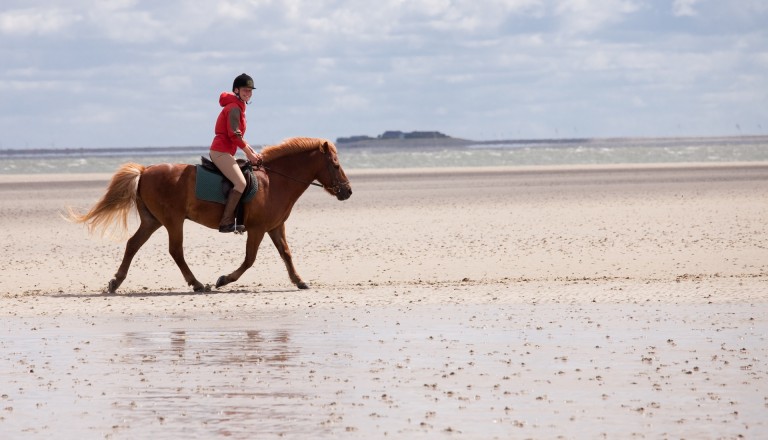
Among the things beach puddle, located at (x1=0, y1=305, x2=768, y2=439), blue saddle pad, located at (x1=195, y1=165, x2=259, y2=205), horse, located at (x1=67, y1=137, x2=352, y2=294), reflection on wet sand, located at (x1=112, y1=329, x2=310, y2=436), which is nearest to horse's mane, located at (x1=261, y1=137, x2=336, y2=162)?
horse, located at (x1=67, y1=137, x2=352, y2=294)

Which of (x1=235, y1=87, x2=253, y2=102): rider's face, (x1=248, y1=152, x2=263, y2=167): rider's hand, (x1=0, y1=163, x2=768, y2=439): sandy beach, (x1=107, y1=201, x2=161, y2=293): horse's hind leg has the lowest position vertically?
(x1=0, y1=163, x2=768, y2=439): sandy beach

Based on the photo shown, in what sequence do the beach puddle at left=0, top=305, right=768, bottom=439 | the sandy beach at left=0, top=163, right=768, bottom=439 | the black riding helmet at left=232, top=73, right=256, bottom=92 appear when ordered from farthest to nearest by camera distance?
the black riding helmet at left=232, top=73, right=256, bottom=92 < the sandy beach at left=0, top=163, right=768, bottom=439 < the beach puddle at left=0, top=305, right=768, bottom=439

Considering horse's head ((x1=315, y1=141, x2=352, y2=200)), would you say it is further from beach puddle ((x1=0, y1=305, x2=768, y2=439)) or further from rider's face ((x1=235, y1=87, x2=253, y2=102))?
beach puddle ((x1=0, y1=305, x2=768, y2=439))

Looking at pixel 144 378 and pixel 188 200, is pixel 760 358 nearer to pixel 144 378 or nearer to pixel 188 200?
pixel 144 378

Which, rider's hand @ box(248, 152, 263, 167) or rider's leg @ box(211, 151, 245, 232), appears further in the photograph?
rider's hand @ box(248, 152, 263, 167)

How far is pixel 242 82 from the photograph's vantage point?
13875mm

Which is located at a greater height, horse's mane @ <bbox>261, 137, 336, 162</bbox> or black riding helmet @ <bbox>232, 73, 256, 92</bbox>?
black riding helmet @ <bbox>232, 73, 256, 92</bbox>

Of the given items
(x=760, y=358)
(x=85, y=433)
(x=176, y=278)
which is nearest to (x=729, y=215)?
(x=176, y=278)

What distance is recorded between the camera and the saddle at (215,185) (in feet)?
46.6

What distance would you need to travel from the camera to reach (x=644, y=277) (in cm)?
1537

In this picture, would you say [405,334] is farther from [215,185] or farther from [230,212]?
[215,185]

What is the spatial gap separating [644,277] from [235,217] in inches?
197

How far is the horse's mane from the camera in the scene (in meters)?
14.7

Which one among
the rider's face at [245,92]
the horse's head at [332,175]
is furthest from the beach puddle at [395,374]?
the rider's face at [245,92]
